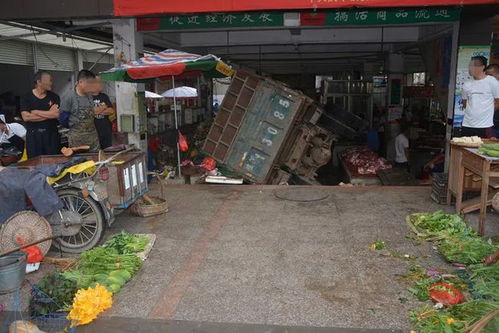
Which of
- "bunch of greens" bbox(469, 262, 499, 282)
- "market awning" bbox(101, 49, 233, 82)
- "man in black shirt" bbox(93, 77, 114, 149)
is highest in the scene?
"market awning" bbox(101, 49, 233, 82)

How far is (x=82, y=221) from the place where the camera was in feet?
17.5

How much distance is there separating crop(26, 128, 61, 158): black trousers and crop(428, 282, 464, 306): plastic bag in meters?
6.07

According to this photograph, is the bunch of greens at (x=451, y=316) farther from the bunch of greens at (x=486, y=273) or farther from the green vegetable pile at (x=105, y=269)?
the green vegetable pile at (x=105, y=269)

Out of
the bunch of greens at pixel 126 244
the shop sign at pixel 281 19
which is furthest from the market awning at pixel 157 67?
the bunch of greens at pixel 126 244

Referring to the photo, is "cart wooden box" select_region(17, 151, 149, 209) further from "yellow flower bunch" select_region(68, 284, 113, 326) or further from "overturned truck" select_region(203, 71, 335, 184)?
"overturned truck" select_region(203, 71, 335, 184)

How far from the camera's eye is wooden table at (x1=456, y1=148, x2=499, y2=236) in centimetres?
515

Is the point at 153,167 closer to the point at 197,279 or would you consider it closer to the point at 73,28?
the point at 73,28

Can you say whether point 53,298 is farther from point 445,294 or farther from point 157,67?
point 157,67

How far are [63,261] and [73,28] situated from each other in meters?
6.66

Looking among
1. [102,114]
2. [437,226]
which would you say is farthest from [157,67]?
[437,226]

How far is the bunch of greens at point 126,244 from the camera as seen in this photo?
198 inches

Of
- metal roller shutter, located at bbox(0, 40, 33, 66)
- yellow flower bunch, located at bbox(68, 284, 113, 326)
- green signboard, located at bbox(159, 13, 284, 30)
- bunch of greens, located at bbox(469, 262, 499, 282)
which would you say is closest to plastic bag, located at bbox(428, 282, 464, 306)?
bunch of greens, located at bbox(469, 262, 499, 282)

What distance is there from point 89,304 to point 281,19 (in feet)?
23.9

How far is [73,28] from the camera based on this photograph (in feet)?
32.0
